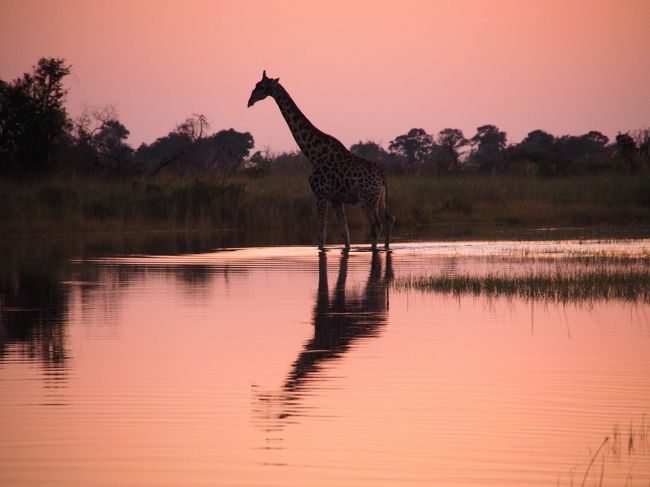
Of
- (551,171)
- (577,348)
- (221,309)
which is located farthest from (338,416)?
(551,171)

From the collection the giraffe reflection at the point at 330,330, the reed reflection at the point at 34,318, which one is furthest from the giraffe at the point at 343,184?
the reed reflection at the point at 34,318

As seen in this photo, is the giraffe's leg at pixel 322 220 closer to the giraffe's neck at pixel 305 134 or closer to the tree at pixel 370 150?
the giraffe's neck at pixel 305 134

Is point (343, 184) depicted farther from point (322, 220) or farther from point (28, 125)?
point (28, 125)

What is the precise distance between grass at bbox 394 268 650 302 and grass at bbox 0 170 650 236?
623 inches

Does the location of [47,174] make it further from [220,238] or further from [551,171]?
[551,171]

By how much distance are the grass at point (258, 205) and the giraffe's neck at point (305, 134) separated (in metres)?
6.71

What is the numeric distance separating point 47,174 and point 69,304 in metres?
21.8

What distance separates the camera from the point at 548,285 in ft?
47.0

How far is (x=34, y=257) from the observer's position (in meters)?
21.2

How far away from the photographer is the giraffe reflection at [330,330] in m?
7.36

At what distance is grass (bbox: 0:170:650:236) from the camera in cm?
3038

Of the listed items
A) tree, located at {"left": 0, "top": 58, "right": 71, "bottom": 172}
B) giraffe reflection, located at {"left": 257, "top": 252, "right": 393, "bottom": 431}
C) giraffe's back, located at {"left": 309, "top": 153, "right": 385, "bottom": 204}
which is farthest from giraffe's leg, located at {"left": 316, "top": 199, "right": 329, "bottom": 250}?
tree, located at {"left": 0, "top": 58, "right": 71, "bottom": 172}

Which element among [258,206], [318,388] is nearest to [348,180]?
[258,206]

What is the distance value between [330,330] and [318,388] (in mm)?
2970
